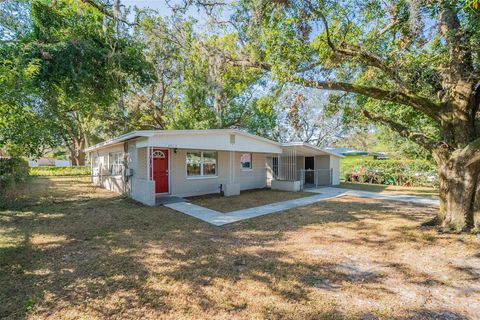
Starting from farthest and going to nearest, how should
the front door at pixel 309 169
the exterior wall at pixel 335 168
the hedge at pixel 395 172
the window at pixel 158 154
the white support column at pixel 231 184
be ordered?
1. the front door at pixel 309 169
2. the exterior wall at pixel 335 168
3. the hedge at pixel 395 172
4. the white support column at pixel 231 184
5. the window at pixel 158 154

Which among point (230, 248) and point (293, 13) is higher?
point (293, 13)

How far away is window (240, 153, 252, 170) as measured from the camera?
44.9ft

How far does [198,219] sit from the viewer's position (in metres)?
7.04

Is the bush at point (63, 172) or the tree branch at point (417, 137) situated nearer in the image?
the tree branch at point (417, 137)

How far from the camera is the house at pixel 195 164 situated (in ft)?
31.0

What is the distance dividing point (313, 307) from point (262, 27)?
639 centimetres

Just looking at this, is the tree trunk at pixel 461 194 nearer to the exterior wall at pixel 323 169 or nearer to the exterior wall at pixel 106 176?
the exterior wall at pixel 323 169

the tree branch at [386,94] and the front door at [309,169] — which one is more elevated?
the tree branch at [386,94]

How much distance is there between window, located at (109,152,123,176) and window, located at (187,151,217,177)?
3.46 m

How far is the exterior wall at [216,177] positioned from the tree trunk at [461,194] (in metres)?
8.34

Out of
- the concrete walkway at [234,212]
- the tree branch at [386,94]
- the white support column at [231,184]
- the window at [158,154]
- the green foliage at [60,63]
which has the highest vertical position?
the green foliage at [60,63]

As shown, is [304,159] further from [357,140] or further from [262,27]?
[357,140]

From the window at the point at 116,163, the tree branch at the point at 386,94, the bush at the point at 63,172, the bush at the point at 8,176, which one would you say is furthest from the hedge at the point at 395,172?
the bush at the point at 63,172

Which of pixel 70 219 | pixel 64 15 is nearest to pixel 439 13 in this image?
pixel 70 219
